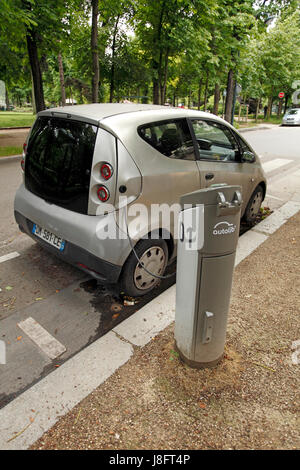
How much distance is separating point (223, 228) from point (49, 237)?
1.91 meters

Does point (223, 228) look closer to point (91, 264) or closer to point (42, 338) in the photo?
point (91, 264)

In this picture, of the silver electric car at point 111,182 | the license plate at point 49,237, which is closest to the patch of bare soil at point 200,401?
the silver electric car at point 111,182

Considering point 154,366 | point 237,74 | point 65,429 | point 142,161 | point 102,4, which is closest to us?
point 65,429

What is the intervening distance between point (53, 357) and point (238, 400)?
1.41 meters

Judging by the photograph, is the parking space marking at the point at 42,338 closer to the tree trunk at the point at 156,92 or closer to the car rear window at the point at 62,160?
the car rear window at the point at 62,160

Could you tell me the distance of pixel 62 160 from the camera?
2934 millimetres

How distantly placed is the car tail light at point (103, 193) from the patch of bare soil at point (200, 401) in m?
1.24

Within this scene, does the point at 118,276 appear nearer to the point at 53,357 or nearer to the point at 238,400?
the point at 53,357

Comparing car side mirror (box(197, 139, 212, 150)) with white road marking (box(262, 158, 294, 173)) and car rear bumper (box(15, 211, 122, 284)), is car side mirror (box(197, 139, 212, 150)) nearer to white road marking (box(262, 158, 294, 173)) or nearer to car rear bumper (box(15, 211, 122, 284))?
car rear bumper (box(15, 211, 122, 284))

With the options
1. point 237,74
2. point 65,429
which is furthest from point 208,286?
point 237,74

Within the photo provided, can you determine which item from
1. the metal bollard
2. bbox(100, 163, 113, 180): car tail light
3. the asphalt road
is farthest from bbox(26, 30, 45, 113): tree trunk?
the metal bollard

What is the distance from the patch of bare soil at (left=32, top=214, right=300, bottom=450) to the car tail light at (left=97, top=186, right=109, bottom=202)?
4.08ft

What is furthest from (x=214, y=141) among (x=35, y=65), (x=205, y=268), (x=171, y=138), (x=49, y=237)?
(x=35, y=65)

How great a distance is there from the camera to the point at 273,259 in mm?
4133
